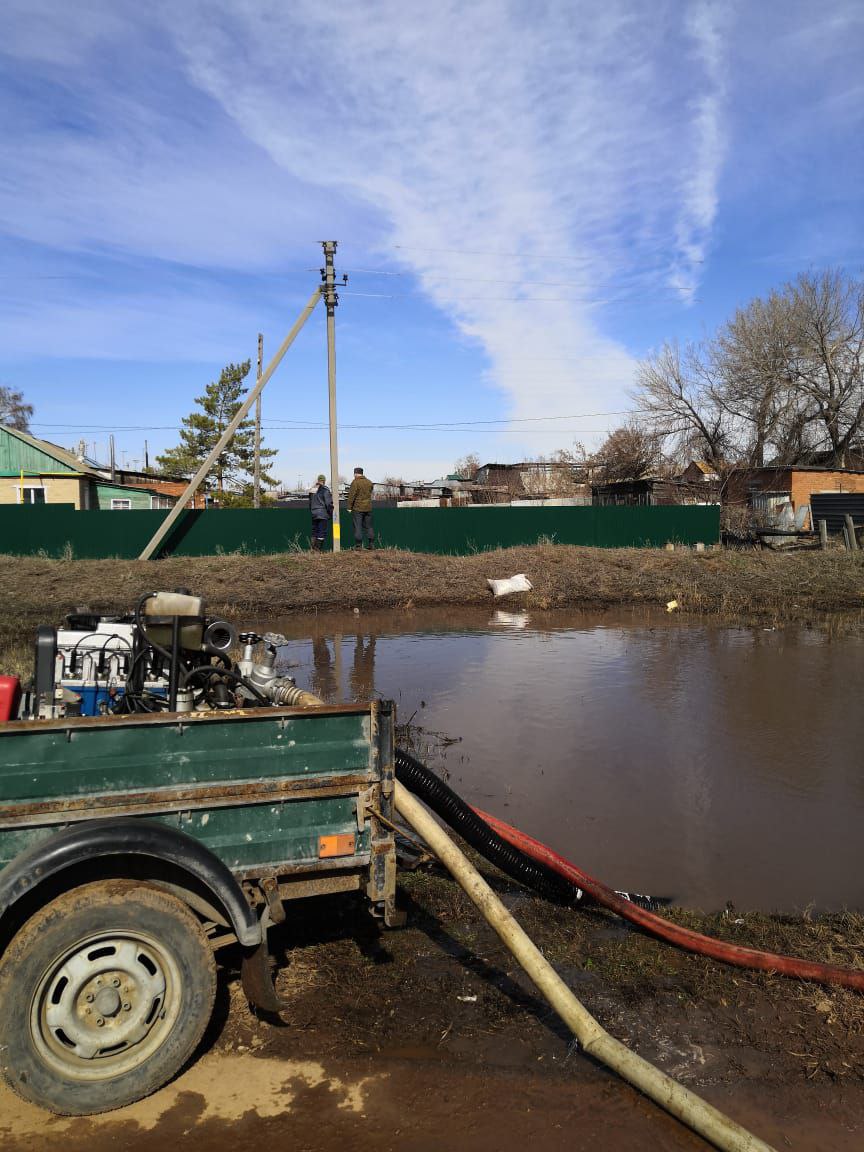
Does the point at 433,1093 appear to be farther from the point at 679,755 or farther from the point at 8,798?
the point at 679,755

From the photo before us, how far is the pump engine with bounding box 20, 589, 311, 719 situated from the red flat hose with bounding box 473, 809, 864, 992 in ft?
4.64

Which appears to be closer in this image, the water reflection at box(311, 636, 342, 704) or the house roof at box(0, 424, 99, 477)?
the water reflection at box(311, 636, 342, 704)

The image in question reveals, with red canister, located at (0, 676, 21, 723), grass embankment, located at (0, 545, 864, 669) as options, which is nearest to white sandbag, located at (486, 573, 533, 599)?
grass embankment, located at (0, 545, 864, 669)

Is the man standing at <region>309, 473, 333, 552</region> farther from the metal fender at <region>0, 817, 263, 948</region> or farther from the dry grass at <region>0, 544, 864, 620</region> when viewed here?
the metal fender at <region>0, 817, 263, 948</region>

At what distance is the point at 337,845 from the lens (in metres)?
2.98

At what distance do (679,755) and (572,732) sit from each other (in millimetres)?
1024

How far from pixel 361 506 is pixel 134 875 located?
57.1 ft

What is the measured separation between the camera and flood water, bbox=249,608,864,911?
15.8 ft

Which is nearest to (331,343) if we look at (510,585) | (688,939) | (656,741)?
(510,585)

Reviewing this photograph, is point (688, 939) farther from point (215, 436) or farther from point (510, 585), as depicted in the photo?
point (215, 436)

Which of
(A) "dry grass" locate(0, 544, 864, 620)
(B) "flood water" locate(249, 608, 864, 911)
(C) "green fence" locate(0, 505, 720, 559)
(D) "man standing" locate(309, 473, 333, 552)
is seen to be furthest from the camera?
(C) "green fence" locate(0, 505, 720, 559)

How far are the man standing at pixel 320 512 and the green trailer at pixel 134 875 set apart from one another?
671 inches

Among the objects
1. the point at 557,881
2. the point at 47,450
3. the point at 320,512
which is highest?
the point at 47,450

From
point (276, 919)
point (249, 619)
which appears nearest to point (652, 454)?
point (249, 619)
